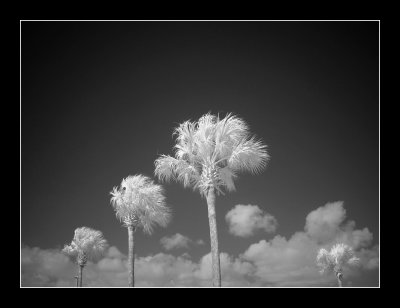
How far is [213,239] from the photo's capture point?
22922 millimetres

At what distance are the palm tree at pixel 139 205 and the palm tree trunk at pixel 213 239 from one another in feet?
42.6

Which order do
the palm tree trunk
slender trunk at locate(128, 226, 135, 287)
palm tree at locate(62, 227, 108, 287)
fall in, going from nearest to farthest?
1. the palm tree trunk
2. slender trunk at locate(128, 226, 135, 287)
3. palm tree at locate(62, 227, 108, 287)

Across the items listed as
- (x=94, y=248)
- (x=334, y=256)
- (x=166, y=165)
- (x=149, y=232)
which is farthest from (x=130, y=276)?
(x=334, y=256)

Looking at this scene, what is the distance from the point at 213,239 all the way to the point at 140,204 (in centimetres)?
1412

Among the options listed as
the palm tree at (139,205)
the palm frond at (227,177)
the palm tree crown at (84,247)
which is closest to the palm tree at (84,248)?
the palm tree crown at (84,247)

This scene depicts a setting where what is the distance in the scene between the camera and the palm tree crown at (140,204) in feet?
117

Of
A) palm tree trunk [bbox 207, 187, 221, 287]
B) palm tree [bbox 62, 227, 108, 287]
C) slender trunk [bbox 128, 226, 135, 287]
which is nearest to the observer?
palm tree trunk [bbox 207, 187, 221, 287]

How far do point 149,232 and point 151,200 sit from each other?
2.63m

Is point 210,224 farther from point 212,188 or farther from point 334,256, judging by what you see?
point 334,256

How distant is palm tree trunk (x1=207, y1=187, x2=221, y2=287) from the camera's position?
2217 cm

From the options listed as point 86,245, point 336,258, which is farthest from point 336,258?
point 86,245

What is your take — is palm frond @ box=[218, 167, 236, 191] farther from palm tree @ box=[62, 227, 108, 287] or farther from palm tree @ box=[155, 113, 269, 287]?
palm tree @ box=[62, 227, 108, 287]

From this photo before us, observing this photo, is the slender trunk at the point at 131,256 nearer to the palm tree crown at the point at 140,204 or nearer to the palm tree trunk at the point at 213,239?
the palm tree crown at the point at 140,204

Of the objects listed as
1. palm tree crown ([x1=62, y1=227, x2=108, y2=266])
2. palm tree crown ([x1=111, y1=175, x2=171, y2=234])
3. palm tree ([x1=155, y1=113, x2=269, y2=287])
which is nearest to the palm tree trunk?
palm tree ([x1=155, y1=113, x2=269, y2=287])
